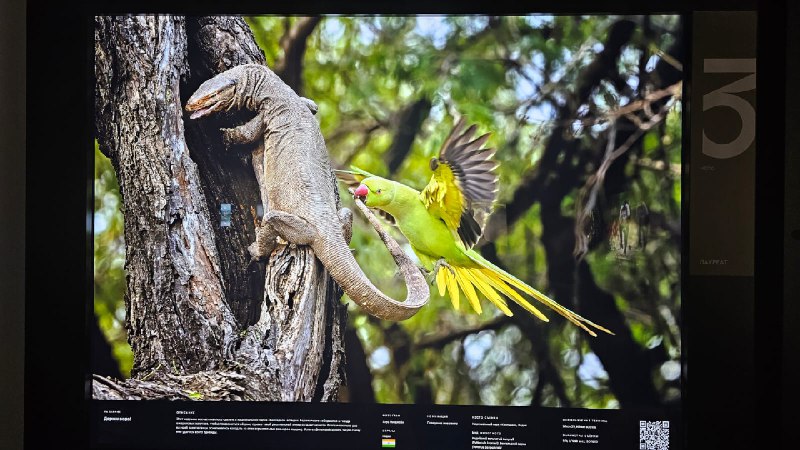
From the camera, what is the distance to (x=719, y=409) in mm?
2609

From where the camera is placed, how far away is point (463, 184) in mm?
2619

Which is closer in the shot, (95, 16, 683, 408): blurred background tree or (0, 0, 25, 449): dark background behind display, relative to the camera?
(95, 16, 683, 408): blurred background tree

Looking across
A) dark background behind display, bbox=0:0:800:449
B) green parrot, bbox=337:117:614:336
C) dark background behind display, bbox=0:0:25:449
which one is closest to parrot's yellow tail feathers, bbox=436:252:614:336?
green parrot, bbox=337:117:614:336

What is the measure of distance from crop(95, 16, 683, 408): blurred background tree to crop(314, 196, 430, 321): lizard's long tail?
0.03 metres

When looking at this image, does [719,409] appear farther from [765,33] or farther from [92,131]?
[92,131]

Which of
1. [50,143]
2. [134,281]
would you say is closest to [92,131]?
[50,143]

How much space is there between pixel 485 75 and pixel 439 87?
16 cm

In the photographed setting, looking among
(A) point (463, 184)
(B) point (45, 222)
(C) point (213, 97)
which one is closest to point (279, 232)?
(C) point (213, 97)

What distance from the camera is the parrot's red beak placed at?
263cm

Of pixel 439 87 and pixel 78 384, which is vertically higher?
pixel 439 87

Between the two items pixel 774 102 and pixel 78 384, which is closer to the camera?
pixel 774 102

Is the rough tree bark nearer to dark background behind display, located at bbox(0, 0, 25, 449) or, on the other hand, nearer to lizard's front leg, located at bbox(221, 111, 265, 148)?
lizard's front leg, located at bbox(221, 111, 265, 148)

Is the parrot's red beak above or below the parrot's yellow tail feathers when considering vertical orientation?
above

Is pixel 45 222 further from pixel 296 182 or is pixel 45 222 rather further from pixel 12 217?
pixel 296 182
